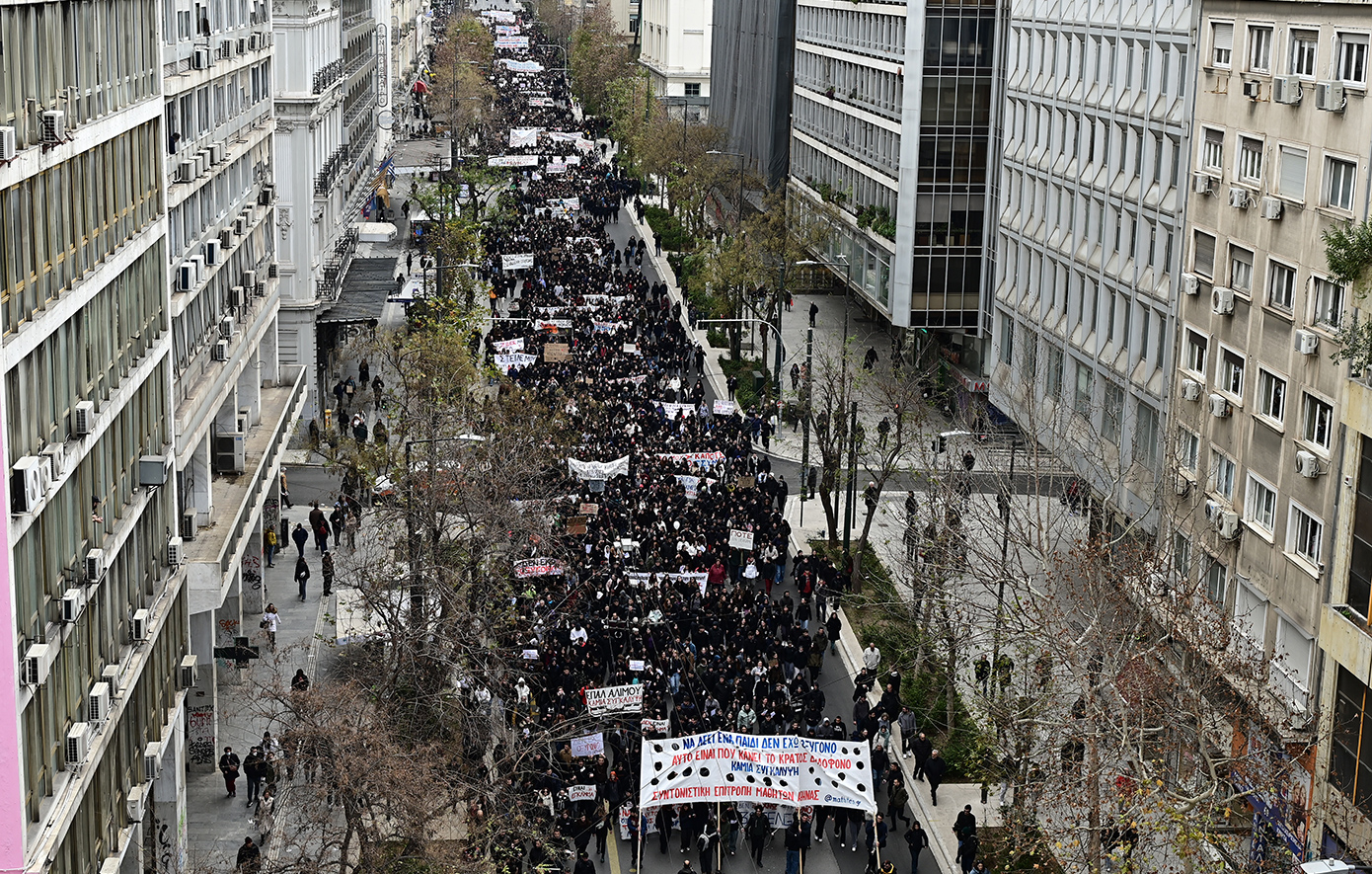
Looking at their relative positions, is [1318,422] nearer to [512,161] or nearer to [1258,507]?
[1258,507]

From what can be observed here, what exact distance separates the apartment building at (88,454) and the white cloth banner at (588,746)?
695cm

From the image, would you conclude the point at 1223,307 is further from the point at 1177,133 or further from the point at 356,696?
the point at 356,696

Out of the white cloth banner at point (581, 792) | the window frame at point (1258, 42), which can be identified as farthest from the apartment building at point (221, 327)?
the window frame at point (1258, 42)

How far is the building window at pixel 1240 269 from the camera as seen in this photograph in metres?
39.7

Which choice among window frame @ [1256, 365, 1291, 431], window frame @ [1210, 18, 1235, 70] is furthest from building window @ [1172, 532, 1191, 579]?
window frame @ [1210, 18, 1235, 70]

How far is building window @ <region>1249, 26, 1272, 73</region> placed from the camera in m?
38.8

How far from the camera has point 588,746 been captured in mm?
34531

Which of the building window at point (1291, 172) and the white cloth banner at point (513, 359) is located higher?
the building window at point (1291, 172)

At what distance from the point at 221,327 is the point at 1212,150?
22.2 m

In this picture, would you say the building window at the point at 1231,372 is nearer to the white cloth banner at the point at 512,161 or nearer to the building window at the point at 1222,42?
the building window at the point at 1222,42

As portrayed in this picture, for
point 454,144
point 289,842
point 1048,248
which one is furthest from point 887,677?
point 454,144

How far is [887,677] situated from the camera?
1588 inches

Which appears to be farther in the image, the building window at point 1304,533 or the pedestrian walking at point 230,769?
the pedestrian walking at point 230,769

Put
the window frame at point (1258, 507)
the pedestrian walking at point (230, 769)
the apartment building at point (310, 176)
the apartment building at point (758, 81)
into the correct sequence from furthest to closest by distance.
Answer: the apartment building at point (758, 81) < the apartment building at point (310, 176) < the window frame at point (1258, 507) < the pedestrian walking at point (230, 769)
